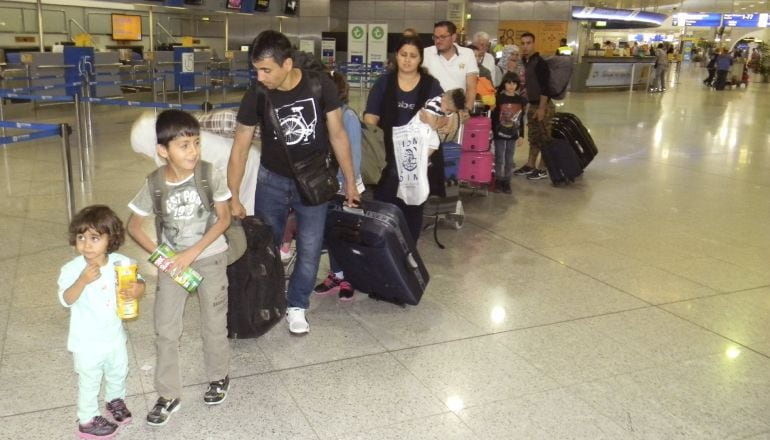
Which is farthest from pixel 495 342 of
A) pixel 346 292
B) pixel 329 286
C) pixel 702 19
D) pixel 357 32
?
pixel 702 19

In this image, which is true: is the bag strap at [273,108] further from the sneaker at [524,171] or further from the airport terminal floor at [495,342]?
the sneaker at [524,171]

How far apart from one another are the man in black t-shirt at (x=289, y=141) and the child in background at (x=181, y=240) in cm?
49

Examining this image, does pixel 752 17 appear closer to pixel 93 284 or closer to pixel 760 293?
pixel 760 293

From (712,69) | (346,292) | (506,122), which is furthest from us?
(712,69)

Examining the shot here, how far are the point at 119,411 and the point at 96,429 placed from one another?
6.0 inches

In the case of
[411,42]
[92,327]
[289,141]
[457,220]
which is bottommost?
[457,220]

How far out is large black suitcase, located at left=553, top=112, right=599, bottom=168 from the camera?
8.82 metres

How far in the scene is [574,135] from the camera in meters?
8.94

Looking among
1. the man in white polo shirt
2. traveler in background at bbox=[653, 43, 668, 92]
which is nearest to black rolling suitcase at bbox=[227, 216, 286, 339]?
the man in white polo shirt

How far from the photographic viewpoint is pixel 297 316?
12.8ft

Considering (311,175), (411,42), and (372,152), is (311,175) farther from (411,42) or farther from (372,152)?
(411,42)

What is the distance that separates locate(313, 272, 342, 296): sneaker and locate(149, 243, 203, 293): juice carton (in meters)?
1.85

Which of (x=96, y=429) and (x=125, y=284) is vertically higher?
(x=125, y=284)

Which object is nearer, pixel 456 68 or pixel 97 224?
pixel 97 224
